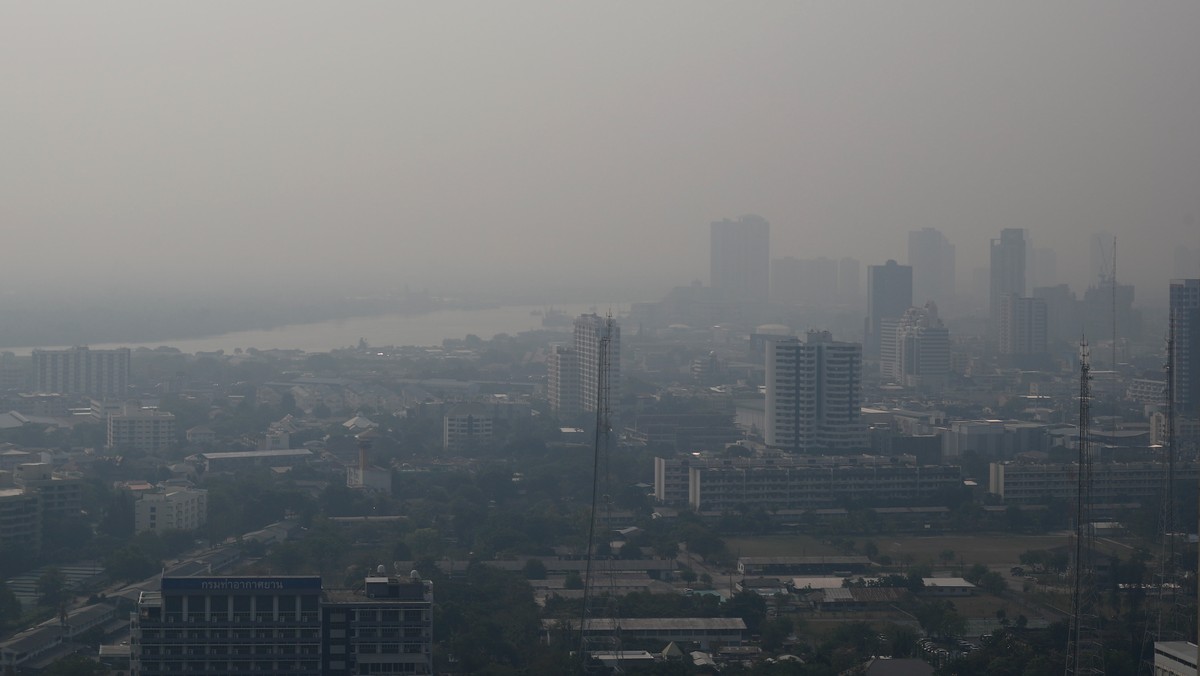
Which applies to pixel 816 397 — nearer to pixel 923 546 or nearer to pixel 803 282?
pixel 923 546

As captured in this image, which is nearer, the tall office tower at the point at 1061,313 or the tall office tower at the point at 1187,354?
the tall office tower at the point at 1187,354

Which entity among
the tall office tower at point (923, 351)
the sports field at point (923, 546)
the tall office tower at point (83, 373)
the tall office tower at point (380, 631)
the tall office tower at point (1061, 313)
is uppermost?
the tall office tower at point (1061, 313)

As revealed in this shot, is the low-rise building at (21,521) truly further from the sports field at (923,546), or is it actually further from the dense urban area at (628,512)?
the sports field at (923,546)

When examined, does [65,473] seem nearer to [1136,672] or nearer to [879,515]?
[879,515]

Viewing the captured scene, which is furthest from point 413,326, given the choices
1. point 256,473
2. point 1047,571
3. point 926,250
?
point 1047,571

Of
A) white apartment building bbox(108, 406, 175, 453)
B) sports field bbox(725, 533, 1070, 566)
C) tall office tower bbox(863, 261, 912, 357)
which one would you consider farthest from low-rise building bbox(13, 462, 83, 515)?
tall office tower bbox(863, 261, 912, 357)

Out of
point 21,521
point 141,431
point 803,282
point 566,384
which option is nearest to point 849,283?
point 803,282

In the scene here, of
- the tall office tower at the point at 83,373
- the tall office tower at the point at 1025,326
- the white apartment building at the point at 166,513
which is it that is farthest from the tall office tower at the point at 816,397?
the tall office tower at the point at 83,373
